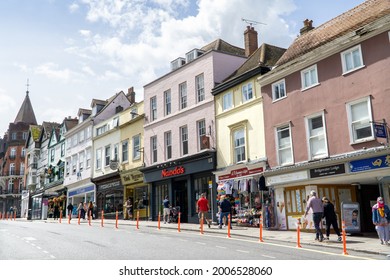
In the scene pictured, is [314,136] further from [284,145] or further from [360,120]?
[360,120]

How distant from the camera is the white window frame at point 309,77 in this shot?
63.9ft

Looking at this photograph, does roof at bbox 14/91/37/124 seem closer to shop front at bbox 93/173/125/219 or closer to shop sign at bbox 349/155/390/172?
shop front at bbox 93/173/125/219

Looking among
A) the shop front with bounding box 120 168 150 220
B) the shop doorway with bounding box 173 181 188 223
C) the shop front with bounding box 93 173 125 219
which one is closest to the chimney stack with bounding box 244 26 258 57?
the shop doorway with bounding box 173 181 188 223

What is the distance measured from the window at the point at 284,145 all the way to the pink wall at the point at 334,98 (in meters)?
0.29

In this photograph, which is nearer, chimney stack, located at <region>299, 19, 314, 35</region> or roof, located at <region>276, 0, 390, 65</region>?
roof, located at <region>276, 0, 390, 65</region>

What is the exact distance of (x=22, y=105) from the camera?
84.6 metres

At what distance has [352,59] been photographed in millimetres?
17844

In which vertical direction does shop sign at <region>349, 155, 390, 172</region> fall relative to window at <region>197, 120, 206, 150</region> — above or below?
below

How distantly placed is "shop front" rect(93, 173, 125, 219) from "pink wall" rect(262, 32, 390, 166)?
17138 millimetres

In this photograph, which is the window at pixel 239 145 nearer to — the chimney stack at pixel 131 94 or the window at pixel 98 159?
the window at pixel 98 159

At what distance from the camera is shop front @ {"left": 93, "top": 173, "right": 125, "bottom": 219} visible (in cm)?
3472

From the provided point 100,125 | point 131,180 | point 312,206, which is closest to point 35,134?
point 100,125

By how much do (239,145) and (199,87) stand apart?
Answer: 5929mm

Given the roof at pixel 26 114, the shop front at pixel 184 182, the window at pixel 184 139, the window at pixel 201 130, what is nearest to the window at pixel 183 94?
the window at pixel 184 139
